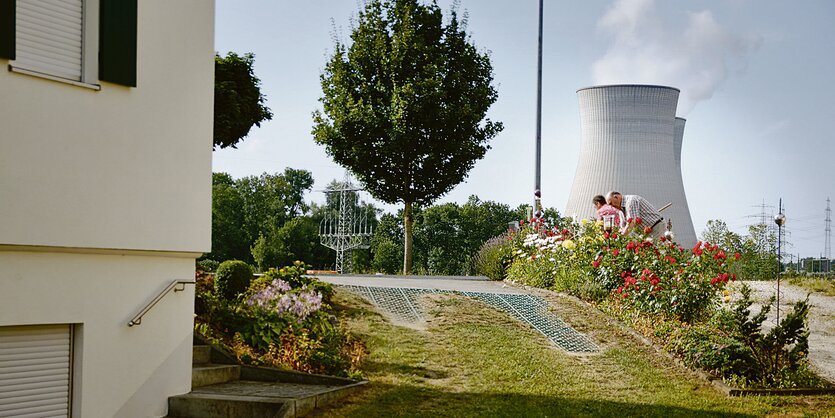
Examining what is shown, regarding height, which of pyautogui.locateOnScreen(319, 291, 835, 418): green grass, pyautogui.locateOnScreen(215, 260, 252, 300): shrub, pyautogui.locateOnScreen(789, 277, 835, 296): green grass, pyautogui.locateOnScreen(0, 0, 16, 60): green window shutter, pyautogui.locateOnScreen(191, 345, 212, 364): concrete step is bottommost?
pyautogui.locateOnScreen(319, 291, 835, 418): green grass

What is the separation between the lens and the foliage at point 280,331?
8.63m

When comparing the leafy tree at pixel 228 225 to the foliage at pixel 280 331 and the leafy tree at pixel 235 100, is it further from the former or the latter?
the foliage at pixel 280 331

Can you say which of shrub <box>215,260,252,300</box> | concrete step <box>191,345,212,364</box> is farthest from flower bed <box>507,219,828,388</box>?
concrete step <box>191,345,212,364</box>

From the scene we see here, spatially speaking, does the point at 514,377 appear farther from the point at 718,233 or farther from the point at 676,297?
the point at 718,233

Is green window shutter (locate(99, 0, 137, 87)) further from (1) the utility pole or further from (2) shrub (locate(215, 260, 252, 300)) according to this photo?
(1) the utility pole

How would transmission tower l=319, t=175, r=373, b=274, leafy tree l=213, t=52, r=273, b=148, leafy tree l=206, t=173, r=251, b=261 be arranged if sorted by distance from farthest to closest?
1. leafy tree l=206, t=173, r=251, b=261
2. transmission tower l=319, t=175, r=373, b=274
3. leafy tree l=213, t=52, r=273, b=148

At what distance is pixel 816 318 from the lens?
12.8 meters

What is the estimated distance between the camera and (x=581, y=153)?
2289 cm

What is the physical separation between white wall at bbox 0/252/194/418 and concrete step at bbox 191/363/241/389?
259 millimetres

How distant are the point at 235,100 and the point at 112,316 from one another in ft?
31.9

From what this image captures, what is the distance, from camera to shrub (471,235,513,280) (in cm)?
1666

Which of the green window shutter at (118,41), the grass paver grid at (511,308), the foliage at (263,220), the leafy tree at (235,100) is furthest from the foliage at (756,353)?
the foliage at (263,220)

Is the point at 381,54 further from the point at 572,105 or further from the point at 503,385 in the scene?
the point at 503,385

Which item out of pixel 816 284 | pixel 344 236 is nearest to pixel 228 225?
pixel 344 236
